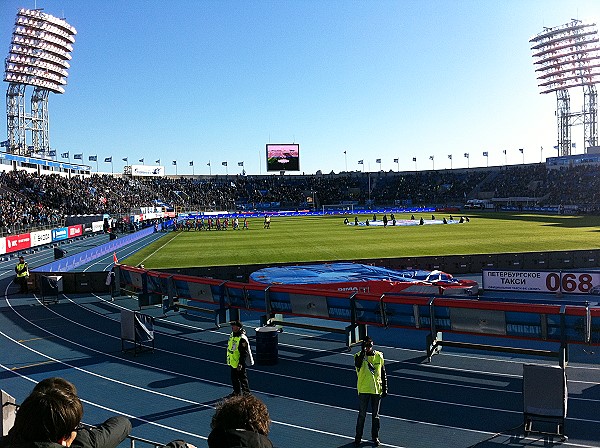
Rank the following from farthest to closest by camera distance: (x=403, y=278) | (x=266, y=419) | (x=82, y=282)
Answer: (x=82, y=282)
(x=403, y=278)
(x=266, y=419)

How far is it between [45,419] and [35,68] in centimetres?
9404

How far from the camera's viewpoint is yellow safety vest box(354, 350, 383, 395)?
351 inches

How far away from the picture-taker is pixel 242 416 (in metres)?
3.02

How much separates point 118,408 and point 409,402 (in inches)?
235

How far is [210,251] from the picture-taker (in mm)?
39750

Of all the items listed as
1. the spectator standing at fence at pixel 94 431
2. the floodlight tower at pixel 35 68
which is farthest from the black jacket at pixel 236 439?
the floodlight tower at pixel 35 68

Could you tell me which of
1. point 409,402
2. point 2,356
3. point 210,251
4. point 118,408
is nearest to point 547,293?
point 409,402

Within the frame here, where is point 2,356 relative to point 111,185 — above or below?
below

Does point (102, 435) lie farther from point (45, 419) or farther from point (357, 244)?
point (357, 244)

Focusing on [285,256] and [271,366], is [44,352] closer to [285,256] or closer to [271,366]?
[271,366]

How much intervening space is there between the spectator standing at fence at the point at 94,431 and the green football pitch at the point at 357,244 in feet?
92.8

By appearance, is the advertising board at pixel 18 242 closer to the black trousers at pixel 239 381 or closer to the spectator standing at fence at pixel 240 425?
the black trousers at pixel 239 381

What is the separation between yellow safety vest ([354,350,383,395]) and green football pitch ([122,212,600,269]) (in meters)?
23.3

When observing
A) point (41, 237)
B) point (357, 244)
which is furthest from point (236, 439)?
point (41, 237)
